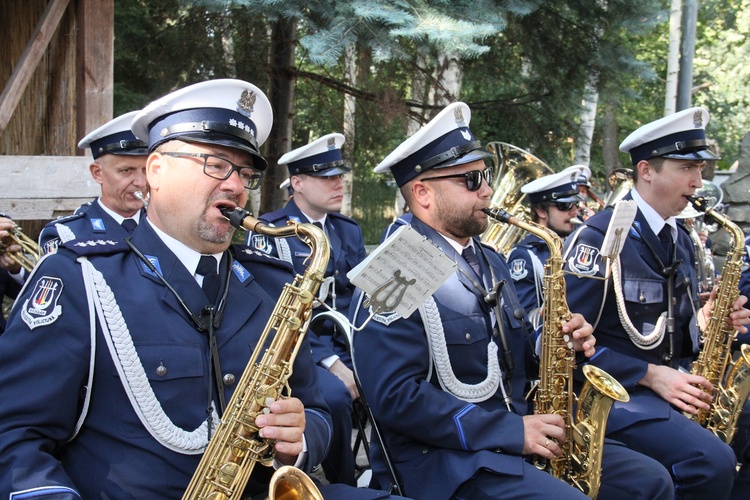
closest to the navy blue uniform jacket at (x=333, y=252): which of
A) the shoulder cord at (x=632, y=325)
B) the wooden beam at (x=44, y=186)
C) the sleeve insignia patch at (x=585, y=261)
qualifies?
the wooden beam at (x=44, y=186)

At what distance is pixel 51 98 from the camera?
586 cm

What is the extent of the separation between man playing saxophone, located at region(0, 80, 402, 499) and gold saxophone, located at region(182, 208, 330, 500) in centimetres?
6

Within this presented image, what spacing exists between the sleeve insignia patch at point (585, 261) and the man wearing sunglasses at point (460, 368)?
0.50 metres

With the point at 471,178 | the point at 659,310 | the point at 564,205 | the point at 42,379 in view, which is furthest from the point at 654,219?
the point at 42,379

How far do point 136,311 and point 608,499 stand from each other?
2.18 meters

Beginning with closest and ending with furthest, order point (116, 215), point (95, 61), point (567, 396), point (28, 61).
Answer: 1. point (567, 396)
2. point (116, 215)
3. point (28, 61)
4. point (95, 61)

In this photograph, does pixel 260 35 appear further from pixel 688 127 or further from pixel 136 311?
pixel 136 311

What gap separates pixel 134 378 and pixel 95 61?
12.3 feet

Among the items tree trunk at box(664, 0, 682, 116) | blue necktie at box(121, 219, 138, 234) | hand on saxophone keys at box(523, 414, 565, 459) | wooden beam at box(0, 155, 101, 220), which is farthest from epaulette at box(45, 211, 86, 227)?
tree trunk at box(664, 0, 682, 116)

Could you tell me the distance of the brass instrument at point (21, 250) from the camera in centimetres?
421

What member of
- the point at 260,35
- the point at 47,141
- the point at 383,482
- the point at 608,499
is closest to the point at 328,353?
the point at 383,482

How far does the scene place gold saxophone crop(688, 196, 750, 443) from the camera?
4254 mm

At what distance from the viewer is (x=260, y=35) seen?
24.0 feet

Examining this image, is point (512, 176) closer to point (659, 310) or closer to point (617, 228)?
point (659, 310)
